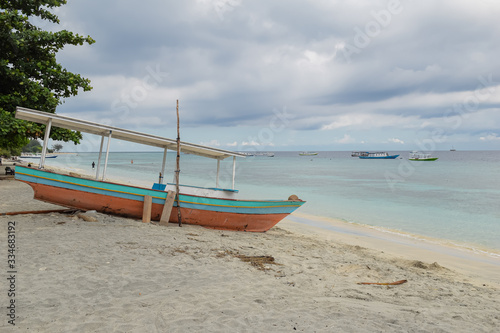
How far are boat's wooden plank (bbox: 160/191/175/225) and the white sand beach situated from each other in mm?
543

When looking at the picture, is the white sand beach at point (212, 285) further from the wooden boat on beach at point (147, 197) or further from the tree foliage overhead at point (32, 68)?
the tree foliage overhead at point (32, 68)

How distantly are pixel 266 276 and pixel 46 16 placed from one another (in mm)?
17565

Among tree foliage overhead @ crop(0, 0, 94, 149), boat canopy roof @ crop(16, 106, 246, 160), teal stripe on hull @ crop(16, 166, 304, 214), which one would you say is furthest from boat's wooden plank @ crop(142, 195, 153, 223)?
tree foliage overhead @ crop(0, 0, 94, 149)

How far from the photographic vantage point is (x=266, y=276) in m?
6.41

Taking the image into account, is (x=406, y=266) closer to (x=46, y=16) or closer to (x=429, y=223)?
(x=429, y=223)

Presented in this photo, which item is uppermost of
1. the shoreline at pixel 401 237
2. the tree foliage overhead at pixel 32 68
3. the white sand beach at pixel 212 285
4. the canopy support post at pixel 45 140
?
the tree foliage overhead at pixel 32 68

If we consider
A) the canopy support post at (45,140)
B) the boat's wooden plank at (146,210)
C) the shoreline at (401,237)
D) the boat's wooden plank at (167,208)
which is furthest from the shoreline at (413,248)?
the canopy support post at (45,140)

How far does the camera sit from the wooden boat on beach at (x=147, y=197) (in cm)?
954

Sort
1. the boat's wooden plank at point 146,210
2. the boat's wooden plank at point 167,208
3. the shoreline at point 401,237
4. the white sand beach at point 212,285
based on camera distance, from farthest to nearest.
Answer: the shoreline at point 401,237 → the boat's wooden plank at point 167,208 → the boat's wooden plank at point 146,210 → the white sand beach at point 212,285

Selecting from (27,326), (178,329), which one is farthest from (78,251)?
(178,329)

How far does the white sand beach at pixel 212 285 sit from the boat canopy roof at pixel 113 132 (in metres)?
2.73

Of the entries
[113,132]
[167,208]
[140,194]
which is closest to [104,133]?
[113,132]

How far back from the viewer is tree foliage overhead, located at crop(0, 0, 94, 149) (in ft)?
45.9

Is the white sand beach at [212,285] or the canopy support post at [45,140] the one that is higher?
the canopy support post at [45,140]
